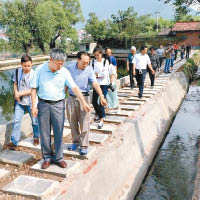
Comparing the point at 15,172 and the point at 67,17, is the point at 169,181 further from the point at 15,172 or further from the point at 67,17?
the point at 67,17

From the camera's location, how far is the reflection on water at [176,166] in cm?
573

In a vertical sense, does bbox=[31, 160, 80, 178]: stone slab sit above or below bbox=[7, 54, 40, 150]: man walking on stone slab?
below

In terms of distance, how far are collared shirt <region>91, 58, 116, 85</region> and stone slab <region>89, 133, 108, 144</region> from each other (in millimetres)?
1344

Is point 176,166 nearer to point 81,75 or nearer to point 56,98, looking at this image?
point 81,75

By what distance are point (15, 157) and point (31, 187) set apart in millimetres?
1163

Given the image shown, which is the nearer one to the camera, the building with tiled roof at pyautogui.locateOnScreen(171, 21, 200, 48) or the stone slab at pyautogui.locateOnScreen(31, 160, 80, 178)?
the stone slab at pyautogui.locateOnScreen(31, 160, 80, 178)

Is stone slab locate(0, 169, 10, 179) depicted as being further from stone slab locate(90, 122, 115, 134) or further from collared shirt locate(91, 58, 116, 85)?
collared shirt locate(91, 58, 116, 85)

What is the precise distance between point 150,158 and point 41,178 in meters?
3.64

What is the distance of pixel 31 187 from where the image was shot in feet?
12.7

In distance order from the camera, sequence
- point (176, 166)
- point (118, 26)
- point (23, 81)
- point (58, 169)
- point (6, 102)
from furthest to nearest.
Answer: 1. point (118, 26)
2. point (6, 102)
3. point (176, 166)
4. point (23, 81)
5. point (58, 169)

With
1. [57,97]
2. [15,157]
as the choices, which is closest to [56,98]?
[57,97]

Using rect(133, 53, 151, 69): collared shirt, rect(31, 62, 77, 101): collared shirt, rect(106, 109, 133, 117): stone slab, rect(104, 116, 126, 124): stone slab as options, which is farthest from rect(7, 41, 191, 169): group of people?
rect(133, 53, 151, 69): collared shirt

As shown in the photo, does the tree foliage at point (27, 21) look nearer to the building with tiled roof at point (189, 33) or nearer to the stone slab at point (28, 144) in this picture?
the building with tiled roof at point (189, 33)

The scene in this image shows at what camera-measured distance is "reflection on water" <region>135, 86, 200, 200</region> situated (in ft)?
18.8
